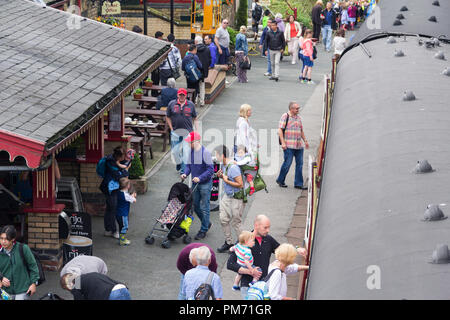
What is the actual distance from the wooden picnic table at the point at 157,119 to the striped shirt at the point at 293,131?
352 cm

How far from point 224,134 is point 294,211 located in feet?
15.8

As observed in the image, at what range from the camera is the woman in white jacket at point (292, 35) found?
26069 millimetres

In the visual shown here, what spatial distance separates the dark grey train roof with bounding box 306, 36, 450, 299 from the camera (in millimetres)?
4871

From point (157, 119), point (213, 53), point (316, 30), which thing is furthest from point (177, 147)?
point (316, 30)

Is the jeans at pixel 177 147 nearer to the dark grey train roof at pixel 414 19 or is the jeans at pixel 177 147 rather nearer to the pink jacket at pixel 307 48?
the dark grey train roof at pixel 414 19

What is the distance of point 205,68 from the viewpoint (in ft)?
66.2

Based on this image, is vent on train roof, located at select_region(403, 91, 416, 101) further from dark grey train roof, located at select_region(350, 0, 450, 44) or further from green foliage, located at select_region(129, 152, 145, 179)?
→ green foliage, located at select_region(129, 152, 145, 179)

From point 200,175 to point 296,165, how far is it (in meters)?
3.21

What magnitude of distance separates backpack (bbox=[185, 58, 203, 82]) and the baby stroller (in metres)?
8.16

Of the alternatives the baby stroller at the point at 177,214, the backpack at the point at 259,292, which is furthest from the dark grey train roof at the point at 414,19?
the backpack at the point at 259,292

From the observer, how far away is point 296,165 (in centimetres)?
1417

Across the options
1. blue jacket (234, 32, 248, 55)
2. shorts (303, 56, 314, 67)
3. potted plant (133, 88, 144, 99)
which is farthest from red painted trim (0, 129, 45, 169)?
shorts (303, 56, 314, 67)

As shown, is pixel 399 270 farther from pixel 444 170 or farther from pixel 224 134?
pixel 224 134
